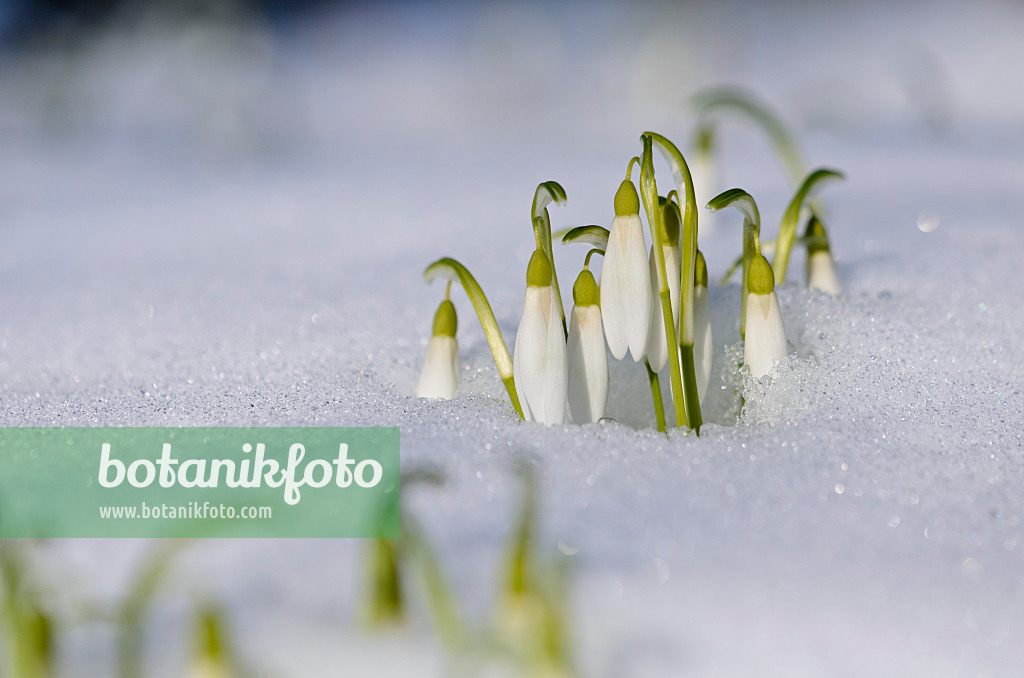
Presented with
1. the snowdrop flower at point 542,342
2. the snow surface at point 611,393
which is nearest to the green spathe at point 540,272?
the snowdrop flower at point 542,342

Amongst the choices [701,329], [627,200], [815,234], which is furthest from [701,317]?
[815,234]

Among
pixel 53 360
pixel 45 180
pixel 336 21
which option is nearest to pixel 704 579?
pixel 53 360

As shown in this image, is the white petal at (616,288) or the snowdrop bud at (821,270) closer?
the white petal at (616,288)

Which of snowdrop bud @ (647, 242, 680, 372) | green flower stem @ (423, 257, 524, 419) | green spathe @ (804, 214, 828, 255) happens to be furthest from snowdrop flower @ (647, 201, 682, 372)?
green spathe @ (804, 214, 828, 255)

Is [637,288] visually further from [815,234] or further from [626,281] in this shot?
[815,234]

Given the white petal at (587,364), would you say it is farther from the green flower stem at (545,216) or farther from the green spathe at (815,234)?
the green spathe at (815,234)

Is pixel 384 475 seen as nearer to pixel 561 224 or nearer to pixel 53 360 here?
pixel 53 360
